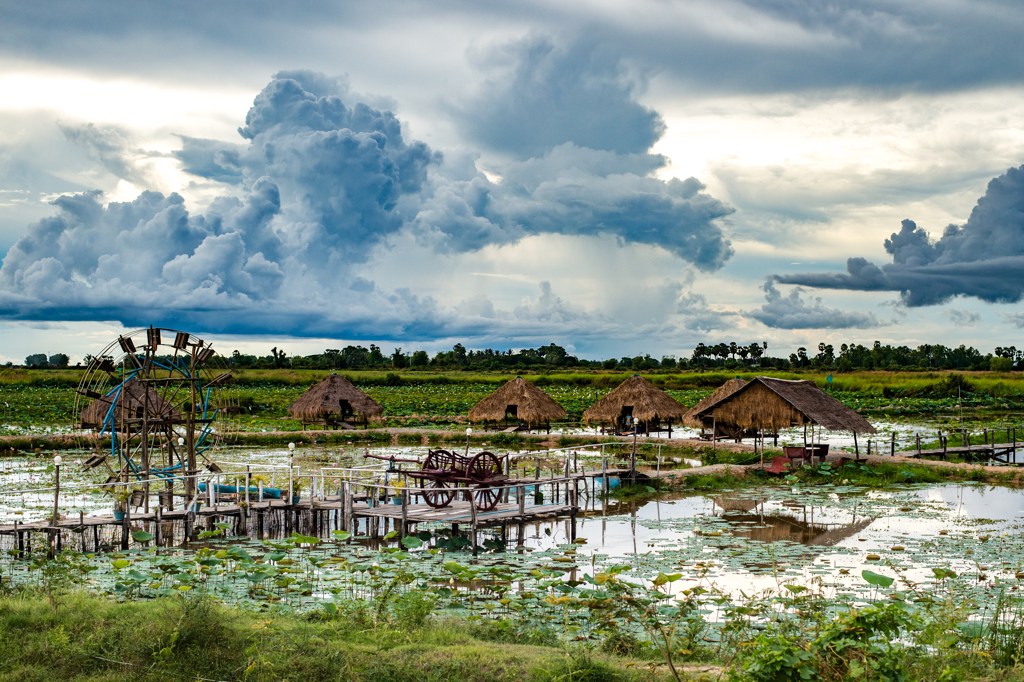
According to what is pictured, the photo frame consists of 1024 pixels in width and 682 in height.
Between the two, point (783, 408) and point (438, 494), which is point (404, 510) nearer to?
point (438, 494)

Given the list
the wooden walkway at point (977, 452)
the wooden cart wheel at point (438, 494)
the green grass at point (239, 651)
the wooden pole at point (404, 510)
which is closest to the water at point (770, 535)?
the wooden cart wheel at point (438, 494)

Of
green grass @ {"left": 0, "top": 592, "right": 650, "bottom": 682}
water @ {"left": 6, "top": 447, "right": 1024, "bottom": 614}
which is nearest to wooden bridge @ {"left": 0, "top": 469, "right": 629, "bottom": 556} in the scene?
water @ {"left": 6, "top": 447, "right": 1024, "bottom": 614}

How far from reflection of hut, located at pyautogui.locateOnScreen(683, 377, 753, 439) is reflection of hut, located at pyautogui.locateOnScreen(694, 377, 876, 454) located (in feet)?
8.24

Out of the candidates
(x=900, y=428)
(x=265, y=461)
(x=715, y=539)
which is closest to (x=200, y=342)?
(x=265, y=461)

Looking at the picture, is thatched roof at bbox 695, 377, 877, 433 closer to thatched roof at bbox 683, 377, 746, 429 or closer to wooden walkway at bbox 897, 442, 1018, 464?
thatched roof at bbox 683, 377, 746, 429

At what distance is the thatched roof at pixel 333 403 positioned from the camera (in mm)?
33719

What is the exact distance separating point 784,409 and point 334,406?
1783cm

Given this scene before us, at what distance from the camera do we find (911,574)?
1115 centimetres

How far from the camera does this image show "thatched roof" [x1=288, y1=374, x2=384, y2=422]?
3372cm

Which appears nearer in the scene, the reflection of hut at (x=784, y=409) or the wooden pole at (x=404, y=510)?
the wooden pole at (x=404, y=510)

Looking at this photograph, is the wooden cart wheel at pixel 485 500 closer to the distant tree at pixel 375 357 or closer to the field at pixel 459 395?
the field at pixel 459 395

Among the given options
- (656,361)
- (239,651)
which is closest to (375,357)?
(656,361)

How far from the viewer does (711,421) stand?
29.1m

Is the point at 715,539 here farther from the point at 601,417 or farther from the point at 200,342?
the point at 601,417
